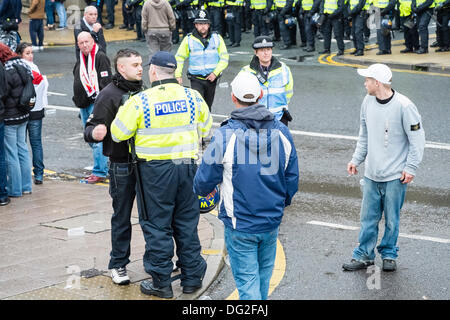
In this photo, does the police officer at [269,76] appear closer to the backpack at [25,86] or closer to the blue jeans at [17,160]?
the backpack at [25,86]

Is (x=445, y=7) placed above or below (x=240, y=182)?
above

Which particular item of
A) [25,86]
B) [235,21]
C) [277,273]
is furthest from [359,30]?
[277,273]

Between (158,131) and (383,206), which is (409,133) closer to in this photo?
(383,206)

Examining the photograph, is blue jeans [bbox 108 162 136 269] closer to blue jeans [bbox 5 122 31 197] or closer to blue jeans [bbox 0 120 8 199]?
blue jeans [bbox 0 120 8 199]

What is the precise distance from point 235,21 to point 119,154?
1606 centimetres

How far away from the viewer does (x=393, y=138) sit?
6.86 m

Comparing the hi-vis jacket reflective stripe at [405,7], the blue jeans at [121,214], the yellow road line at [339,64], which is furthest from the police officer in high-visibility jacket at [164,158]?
the hi-vis jacket reflective stripe at [405,7]

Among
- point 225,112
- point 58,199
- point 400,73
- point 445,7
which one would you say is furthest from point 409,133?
point 445,7

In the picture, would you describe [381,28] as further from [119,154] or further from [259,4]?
[119,154]

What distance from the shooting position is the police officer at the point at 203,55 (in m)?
11.9

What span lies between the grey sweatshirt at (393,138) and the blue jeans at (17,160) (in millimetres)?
4537

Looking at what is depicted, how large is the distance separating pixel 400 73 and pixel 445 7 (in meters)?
2.74

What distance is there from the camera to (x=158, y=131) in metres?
6.17

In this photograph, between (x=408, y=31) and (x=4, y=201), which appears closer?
(x=4, y=201)
